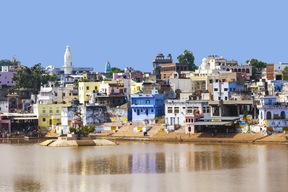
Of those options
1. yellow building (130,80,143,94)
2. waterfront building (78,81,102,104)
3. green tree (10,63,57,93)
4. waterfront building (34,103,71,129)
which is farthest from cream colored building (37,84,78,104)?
green tree (10,63,57,93)

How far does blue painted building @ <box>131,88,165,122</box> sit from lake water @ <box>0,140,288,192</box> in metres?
12.4

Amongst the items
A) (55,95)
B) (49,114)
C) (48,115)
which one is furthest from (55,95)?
(48,115)

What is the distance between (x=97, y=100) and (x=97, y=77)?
1710cm

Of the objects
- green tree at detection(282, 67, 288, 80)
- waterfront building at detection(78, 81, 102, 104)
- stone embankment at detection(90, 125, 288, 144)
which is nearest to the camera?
stone embankment at detection(90, 125, 288, 144)

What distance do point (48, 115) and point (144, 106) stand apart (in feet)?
36.3

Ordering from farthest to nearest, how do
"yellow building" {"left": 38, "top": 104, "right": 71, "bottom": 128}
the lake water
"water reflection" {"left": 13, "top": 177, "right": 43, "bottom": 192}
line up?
"yellow building" {"left": 38, "top": 104, "right": 71, "bottom": 128}, the lake water, "water reflection" {"left": 13, "top": 177, "right": 43, "bottom": 192}

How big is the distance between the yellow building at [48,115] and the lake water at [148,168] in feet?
55.7

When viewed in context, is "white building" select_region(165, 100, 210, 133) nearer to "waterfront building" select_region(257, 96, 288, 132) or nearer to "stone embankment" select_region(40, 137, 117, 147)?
"waterfront building" select_region(257, 96, 288, 132)

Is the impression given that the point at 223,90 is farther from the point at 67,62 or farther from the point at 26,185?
the point at 67,62

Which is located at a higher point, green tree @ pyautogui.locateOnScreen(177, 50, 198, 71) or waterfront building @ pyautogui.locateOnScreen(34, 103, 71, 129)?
green tree @ pyautogui.locateOnScreen(177, 50, 198, 71)

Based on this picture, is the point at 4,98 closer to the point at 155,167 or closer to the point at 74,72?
the point at 74,72

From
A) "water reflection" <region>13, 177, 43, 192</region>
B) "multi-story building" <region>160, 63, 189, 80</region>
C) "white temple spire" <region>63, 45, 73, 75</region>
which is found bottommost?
"water reflection" <region>13, 177, 43, 192</region>

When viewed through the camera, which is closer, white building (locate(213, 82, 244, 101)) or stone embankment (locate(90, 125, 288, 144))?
stone embankment (locate(90, 125, 288, 144))

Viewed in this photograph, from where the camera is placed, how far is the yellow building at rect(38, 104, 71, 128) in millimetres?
83312
